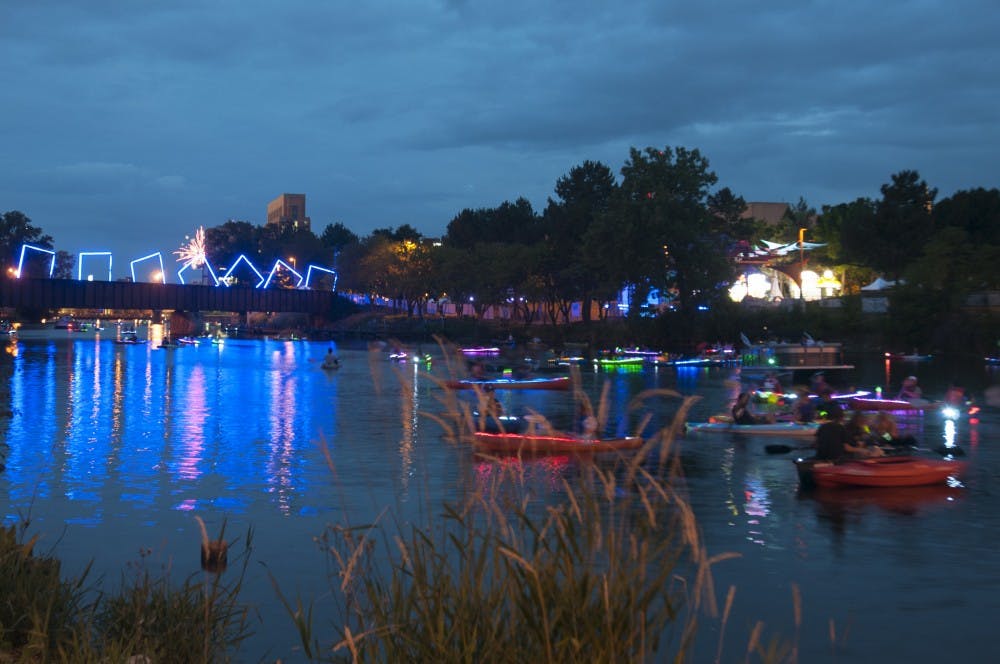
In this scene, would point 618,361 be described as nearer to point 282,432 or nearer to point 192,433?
point 282,432

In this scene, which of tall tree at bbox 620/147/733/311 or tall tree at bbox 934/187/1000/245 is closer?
tall tree at bbox 620/147/733/311

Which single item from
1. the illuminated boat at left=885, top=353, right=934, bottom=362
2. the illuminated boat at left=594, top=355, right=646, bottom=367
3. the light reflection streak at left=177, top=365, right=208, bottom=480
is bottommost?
the light reflection streak at left=177, top=365, right=208, bottom=480

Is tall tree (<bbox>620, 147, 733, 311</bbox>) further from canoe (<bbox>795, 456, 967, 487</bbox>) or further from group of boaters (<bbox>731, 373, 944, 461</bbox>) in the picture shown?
canoe (<bbox>795, 456, 967, 487</bbox>)

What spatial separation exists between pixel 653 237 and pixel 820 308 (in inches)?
835

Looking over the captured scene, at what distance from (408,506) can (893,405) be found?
27.7 meters

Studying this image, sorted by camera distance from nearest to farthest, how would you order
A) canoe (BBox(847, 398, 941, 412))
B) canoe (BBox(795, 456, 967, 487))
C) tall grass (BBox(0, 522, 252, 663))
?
tall grass (BBox(0, 522, 252, 663))
canoe (BBox(795, 456, 967, 487))
canoe (BBox(847, 398, 941, 412))

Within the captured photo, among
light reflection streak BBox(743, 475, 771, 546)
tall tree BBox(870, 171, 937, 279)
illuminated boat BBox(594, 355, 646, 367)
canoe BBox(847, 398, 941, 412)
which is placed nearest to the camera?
light reflection streak BBox(743, 475, 771, 546)

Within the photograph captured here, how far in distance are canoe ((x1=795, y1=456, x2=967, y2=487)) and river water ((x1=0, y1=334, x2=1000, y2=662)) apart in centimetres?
38

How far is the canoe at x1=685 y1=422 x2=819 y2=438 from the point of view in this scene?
1368 inches

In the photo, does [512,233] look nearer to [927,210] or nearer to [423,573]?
[927,210]

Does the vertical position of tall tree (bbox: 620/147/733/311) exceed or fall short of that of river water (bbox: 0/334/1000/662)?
it exceeds it

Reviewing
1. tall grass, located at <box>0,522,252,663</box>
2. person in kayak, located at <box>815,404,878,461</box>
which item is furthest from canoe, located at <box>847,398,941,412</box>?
tall grass, located at <box>0,522,252,663</box>

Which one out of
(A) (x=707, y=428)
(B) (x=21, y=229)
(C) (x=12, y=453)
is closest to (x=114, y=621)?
(C) (x=12, y=453)

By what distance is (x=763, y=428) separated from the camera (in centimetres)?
3534
